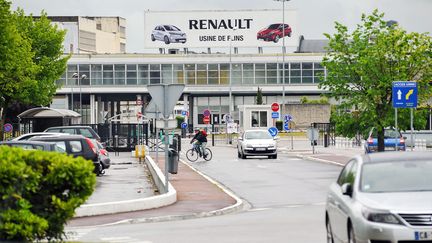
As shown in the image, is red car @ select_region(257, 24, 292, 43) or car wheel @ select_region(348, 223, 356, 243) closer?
car wheel @ select_region(348, 223, 356, 243)

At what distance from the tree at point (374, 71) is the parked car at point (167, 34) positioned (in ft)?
286

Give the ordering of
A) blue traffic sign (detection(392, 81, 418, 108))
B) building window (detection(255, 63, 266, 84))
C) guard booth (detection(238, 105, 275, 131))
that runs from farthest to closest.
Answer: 1. building window (detection(255, 63, 266, 84))
2. guard booth (detection(238, 105, 275, 131))
3. blue traffic sign (detection(392, 81, 418, 108))

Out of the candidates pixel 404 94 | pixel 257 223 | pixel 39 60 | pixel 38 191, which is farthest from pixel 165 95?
pixel 39 60

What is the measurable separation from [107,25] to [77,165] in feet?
596

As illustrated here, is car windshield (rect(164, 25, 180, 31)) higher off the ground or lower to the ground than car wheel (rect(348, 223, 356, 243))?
higher

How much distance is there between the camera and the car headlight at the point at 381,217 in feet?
38.6

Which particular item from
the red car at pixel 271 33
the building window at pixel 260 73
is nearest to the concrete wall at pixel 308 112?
the building window at pixel 260 73

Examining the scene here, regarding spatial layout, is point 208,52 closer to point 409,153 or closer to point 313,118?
point 313,118

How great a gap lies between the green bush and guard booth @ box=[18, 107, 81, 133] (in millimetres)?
54224

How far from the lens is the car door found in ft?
41.8

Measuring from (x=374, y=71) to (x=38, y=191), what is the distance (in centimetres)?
2832

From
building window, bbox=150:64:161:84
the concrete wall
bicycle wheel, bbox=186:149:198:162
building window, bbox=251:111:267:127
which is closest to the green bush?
bicycle wheel, bbox=186:149:198:162

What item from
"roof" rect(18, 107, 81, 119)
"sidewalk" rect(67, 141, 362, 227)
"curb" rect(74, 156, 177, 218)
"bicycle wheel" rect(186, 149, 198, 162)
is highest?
"roof" rect(18, 107, 81, 119)

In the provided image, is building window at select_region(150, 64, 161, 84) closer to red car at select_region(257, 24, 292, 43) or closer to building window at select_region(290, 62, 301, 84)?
red car at select_region(257, 24, 292, 43)
